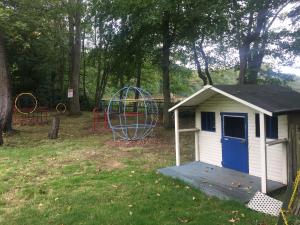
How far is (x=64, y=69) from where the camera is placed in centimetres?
3186

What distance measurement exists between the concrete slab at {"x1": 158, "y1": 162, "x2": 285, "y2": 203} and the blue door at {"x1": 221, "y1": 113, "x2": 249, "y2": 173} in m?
0.21

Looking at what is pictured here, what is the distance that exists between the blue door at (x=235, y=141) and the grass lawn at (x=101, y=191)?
1746 millimetres

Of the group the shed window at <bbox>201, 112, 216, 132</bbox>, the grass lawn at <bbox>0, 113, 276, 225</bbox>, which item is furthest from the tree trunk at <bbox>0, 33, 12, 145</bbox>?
the shed window at <bbox>201, 112, 216, 132</bbox>

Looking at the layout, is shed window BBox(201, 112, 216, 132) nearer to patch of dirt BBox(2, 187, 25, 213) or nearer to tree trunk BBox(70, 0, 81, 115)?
patch of dirt BBox(2, 187, 25, 213)

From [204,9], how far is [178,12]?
2163 mm

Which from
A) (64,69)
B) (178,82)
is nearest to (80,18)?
(64,69)

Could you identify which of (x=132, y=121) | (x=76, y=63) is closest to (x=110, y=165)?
(x=132, y=121)

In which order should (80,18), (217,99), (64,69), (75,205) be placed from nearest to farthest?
(75,205) < (217,99) < (80,18) < (64,69)

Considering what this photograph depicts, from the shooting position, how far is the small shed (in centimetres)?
713

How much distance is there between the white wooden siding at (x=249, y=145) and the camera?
752 cm

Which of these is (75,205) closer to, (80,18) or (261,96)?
(261,96)

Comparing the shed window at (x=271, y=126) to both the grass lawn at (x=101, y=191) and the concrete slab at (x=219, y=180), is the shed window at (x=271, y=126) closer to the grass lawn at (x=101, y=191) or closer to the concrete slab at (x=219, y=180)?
the concrete slab at (x=219, y=180)

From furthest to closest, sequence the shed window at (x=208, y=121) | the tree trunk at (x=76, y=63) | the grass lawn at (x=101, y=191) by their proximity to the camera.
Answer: the tree trunk at (x=76, y=63) < the shed window at (x=208, y=121) < the grass lawn at (x=101, y=191)

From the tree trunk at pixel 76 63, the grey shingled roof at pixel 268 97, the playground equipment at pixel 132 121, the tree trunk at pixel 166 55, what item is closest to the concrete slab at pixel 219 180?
the grey shingled roof at pixel 268 97
